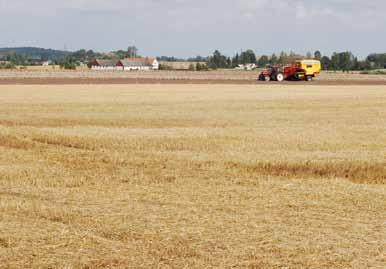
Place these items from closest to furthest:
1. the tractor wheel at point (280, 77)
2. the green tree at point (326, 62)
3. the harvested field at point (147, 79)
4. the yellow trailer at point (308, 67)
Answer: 1. the tractor wheel at point (280, 77)
2. the harvested field at point (147, 79)
3. the yellow trailer at point (308, 67)
4. the green tree at point (326, 62)

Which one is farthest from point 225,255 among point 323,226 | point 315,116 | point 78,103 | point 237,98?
point 237,98

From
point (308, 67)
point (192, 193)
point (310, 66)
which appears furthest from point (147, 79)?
point (192, 193)

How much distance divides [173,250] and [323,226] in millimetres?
3046

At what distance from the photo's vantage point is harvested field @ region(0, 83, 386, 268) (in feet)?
36.0

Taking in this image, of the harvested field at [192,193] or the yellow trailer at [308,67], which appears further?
the yellow trailer at [308,67]

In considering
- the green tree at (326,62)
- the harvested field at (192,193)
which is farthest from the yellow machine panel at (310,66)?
the green tree at (326,62)

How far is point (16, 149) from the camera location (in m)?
23.4

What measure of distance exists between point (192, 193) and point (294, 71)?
6495 cm

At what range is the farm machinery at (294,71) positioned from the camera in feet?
260

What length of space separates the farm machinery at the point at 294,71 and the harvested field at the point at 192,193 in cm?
4484

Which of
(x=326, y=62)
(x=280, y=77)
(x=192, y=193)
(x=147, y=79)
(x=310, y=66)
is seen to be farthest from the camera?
(x=326, y=62)

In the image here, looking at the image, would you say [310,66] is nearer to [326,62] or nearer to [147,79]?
[147,79]

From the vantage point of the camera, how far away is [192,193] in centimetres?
1595

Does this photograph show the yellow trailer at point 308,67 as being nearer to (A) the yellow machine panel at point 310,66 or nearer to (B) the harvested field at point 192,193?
(A) the yellow machine panel at point 310,66
